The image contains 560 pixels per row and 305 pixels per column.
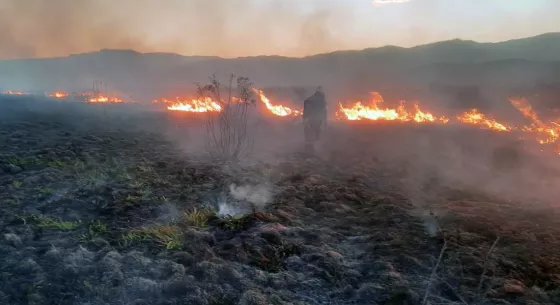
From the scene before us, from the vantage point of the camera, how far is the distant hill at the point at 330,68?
38906mm

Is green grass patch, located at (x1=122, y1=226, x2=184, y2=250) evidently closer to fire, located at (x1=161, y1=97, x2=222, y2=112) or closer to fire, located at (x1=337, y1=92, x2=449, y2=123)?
fire, located at (x1=337, y1=92, x2=449, y2=123)

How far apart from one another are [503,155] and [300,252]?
12.4m

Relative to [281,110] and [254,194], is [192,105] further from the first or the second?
[254,194]

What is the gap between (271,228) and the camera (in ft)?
26.7

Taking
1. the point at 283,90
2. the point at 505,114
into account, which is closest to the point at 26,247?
the point at 505,114

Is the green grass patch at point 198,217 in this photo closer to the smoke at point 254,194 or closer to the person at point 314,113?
the smoke at point 254,194

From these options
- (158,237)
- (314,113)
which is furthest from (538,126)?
(158,237)

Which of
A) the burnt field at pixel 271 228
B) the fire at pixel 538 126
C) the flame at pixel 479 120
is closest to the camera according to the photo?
the burnt field at pixel 271 228

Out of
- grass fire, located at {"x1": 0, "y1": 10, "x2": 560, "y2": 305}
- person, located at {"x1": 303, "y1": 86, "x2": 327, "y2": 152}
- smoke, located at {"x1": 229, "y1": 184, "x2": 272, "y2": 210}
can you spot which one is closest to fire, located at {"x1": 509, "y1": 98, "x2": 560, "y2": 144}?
grass fire, located at {"x1": 0, "y1": 10, "x2": 560, "y2": 305}

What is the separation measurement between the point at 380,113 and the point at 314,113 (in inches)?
447

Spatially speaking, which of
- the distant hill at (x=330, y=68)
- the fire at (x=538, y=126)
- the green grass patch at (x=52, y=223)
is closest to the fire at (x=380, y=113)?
the fire at (x=538, y=126)

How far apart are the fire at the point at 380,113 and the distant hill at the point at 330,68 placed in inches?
361

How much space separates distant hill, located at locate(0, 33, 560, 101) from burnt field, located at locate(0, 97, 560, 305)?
23110 millimetres

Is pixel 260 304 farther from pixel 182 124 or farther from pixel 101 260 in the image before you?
pixel 182 124
